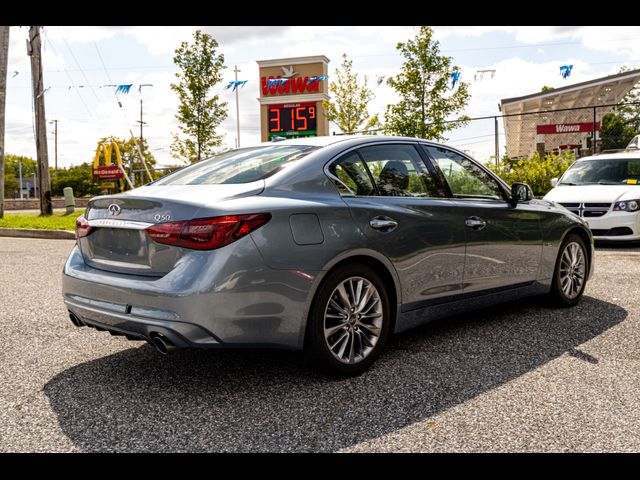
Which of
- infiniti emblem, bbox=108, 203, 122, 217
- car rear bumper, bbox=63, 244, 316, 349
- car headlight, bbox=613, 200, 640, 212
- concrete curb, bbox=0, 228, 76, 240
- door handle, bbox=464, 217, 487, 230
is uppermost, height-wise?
infiniti emblem, bbox=108, 203, 122, 217

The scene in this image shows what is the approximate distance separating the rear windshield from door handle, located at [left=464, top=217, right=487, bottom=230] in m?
1.33

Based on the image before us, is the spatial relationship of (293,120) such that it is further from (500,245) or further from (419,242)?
(419,242)

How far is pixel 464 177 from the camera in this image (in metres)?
5.07

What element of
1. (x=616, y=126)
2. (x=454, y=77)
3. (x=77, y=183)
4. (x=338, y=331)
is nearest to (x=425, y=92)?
(x=454, y=77)

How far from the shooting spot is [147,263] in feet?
11.7

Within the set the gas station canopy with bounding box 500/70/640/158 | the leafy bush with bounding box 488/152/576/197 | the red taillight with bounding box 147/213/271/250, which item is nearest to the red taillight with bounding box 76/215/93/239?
the red taillight with bounding box 147/213/271/250

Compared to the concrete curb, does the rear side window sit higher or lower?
higher

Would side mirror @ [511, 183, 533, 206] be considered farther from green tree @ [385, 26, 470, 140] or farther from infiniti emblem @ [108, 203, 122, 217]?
green tree @ [385, 26, 470, 140]

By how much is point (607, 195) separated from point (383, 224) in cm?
837

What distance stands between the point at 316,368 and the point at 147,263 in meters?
1.17

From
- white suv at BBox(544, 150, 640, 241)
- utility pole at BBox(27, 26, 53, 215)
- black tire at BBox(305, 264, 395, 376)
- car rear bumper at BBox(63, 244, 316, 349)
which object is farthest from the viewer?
utility pole at BBox(27, 26, 53, 215)

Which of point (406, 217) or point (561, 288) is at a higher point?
point (406, 217)

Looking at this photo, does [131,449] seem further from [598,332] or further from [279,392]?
[598,332]

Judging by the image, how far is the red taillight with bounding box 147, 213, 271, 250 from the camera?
3400 millimetres
